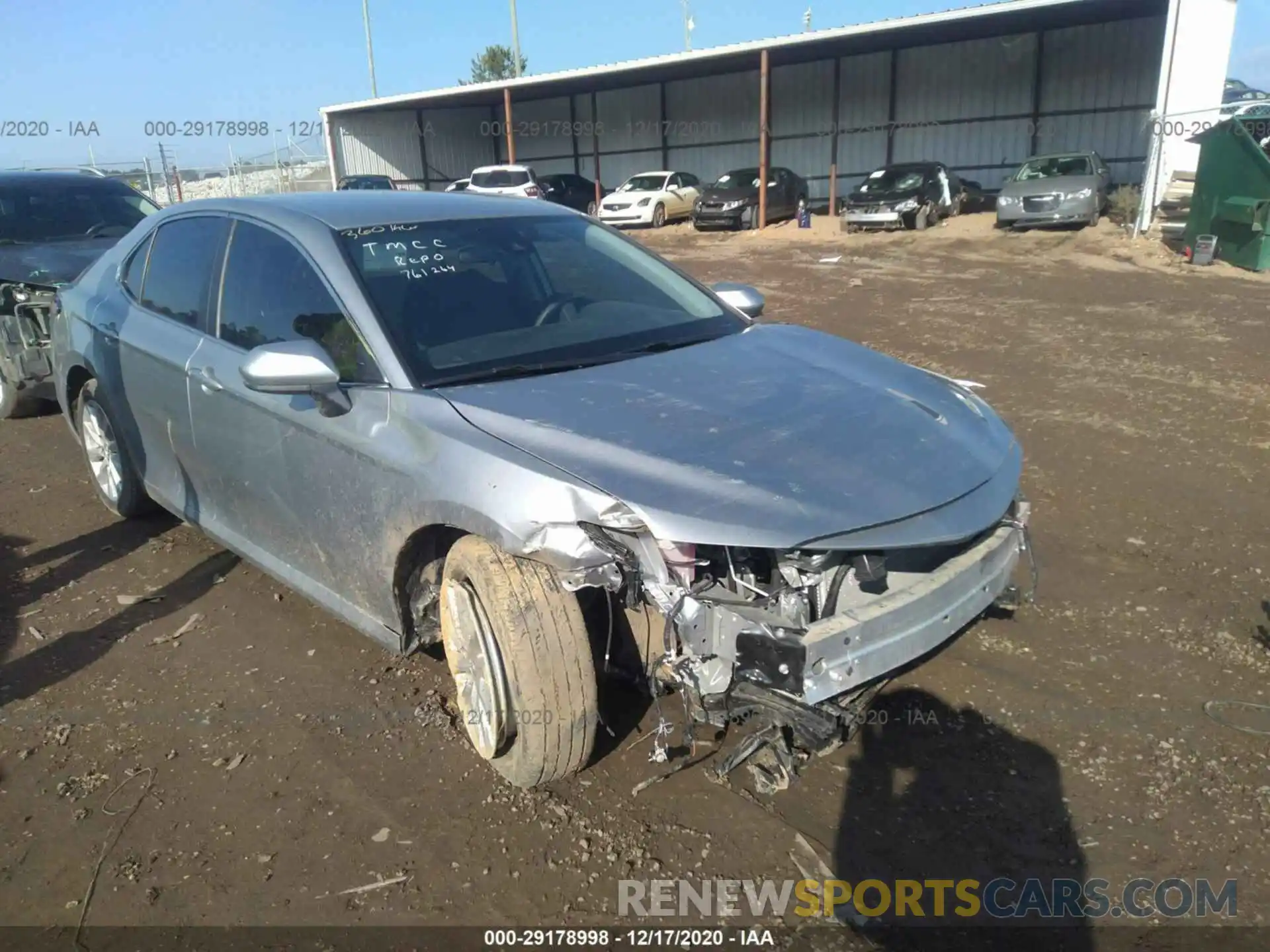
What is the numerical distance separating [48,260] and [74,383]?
103 inches

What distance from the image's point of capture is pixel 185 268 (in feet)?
13.5

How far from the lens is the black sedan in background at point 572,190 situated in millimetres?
29859

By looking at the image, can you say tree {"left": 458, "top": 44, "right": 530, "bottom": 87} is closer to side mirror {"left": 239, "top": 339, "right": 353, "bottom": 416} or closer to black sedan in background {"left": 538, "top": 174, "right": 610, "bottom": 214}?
black sedan in background {"left": 538, "top": 174, "right": 610, "bottom": 214}

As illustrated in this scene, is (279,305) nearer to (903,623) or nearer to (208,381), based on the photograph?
(208,381)

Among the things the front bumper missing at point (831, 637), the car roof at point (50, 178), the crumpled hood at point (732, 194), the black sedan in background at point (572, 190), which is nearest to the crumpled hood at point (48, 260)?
the car roof at point (50, 178)

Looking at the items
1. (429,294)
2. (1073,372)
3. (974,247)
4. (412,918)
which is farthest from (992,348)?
(974,247)

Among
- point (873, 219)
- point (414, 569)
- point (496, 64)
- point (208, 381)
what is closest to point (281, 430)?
point (208, 381)

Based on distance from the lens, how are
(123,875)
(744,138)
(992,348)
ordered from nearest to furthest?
1. (123,875)
2. (992,348)
3. (744,138)

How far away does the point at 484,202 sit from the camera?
4.01m

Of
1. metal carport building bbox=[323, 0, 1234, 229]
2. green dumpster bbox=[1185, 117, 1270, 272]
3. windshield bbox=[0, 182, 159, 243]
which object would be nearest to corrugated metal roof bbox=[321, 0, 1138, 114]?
metal carport building bbox=[323, 0, 1234, 229]

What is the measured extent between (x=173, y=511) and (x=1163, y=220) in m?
18.2

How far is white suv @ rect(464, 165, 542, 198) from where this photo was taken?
26531mm

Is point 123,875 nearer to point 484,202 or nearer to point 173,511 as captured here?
point 173,511

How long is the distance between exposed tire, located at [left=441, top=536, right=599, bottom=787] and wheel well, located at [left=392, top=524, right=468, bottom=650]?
243 millimetres
